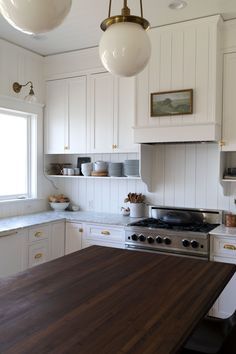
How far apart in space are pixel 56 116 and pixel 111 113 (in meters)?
0.79

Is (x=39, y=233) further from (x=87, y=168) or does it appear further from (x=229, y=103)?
(x=229, y=103)

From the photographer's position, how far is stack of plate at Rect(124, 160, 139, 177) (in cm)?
Result: 394

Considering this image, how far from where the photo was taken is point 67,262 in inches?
80.4

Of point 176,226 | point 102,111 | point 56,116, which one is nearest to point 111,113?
point 102,111

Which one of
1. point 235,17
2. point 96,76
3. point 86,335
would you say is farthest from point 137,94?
point 86,335

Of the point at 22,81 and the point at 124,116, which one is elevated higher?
the point at 22,81

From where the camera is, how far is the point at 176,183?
3.88 meters

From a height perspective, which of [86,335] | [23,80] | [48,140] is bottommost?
[86,335]

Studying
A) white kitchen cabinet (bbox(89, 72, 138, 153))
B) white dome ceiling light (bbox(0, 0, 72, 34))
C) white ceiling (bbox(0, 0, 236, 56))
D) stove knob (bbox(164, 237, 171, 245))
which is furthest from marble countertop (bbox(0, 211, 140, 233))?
white dome ceiling light (bbox(0, 0, 72, 34))

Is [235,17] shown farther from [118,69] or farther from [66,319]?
[66,319]

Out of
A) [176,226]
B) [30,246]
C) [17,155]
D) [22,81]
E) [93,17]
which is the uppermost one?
[93,17]

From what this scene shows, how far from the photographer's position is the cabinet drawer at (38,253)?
11.9 feet

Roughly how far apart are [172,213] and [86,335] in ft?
8.88

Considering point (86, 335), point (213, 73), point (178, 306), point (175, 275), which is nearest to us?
point (86, 335)
